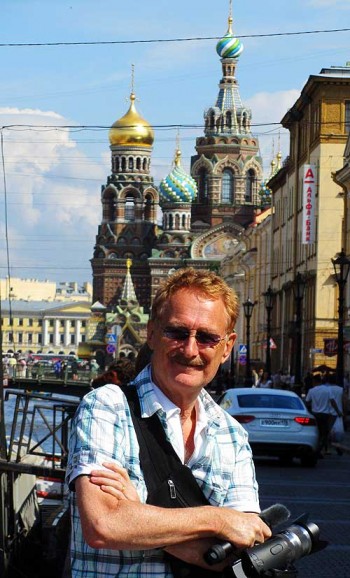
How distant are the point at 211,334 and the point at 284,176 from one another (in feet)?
245

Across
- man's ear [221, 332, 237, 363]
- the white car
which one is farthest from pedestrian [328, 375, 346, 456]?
man's ear [221, 332, 237, 363]

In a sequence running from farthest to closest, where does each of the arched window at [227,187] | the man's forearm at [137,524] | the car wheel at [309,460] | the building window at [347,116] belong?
1. the arched window at [227,187]
2. the building window at [347,116]
3. the car wheel at [309,460]
4. the man's forearm at [137,524]

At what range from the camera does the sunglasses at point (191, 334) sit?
13.5ft

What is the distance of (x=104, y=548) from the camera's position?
3.78m

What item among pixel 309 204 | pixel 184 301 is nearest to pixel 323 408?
pixel 184 301

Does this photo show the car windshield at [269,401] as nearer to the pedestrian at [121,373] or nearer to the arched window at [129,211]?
the pedestrian at [121,373]

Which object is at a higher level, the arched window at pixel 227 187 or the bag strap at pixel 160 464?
the arched window at pixel 227 187

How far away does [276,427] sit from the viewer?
21.8 meters

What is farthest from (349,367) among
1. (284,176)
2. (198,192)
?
(198,192)

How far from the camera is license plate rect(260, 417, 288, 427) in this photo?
21.8 meters

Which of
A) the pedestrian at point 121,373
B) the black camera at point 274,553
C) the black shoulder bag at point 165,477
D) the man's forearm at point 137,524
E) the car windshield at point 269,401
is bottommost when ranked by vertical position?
the car windshield at point 269,401

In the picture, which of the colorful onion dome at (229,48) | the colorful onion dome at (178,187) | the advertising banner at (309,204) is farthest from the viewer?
the colorful onion dome at (178,187)

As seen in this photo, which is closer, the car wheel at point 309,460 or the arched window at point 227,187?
Result: the car wheel at point 309,460

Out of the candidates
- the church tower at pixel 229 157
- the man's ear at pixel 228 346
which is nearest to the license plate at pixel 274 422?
the man's ear at pixel 228 346
